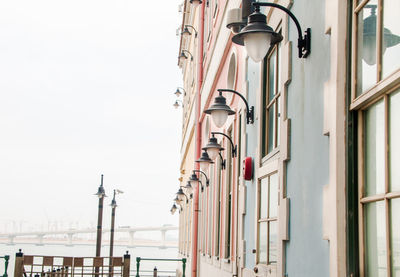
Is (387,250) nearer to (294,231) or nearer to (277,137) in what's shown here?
(294,231)

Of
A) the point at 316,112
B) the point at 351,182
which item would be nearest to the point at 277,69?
the point at 316,112

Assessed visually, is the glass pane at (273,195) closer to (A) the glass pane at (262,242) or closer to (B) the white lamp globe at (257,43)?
(A) the glass pane at (262,242)

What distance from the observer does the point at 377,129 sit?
337 centimetres

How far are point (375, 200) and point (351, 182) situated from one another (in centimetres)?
33

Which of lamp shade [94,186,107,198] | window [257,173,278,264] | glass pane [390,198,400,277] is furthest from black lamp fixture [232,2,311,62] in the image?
lamp shade [94,186,107,198]

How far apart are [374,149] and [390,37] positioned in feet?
2.05

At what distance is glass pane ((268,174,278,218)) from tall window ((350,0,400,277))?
7.86 ft

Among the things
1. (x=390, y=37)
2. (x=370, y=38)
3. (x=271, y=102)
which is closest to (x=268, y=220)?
(x=271, y=102)

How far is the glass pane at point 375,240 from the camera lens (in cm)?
320

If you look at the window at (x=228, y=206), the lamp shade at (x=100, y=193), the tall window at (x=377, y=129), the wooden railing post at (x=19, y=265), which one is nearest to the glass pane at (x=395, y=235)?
the tall window at (x=377, y=129)

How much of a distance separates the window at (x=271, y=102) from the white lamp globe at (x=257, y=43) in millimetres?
1294

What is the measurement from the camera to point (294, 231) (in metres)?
5.01

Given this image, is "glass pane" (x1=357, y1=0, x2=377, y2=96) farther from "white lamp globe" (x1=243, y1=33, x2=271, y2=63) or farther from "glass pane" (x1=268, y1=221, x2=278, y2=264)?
"glass pane" (x1=268, y1=221, x2=278, y2=264)

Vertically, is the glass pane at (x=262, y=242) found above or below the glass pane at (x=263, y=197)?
below
